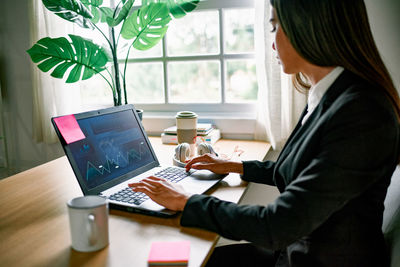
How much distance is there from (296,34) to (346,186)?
0.37 metres

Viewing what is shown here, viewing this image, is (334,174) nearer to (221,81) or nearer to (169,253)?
(169,253)

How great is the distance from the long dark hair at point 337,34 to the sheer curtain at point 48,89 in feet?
5.83

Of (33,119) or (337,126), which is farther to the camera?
(33,119)

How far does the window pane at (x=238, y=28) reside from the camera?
2115mm

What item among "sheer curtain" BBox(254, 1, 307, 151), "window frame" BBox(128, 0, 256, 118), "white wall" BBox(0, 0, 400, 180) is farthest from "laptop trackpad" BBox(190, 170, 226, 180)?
"white wall" BBox(0, 0, 400, 180)

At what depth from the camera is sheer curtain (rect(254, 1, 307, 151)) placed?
1.83 metres

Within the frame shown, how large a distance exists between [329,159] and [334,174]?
0.03 metres

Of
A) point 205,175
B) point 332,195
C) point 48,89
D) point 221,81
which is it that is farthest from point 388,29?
point 48,89

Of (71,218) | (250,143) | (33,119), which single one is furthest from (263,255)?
(33,119)

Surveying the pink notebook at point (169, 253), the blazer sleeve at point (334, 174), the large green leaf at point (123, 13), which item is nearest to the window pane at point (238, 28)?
the large green leaf at point (123, 13)

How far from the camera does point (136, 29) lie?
1.84 metres

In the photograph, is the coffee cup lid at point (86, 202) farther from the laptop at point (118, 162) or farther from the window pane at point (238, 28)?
the window pane at point (238, 28)

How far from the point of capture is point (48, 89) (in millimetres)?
2305

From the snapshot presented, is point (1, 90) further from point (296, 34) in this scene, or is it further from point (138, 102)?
point (296, 34)
